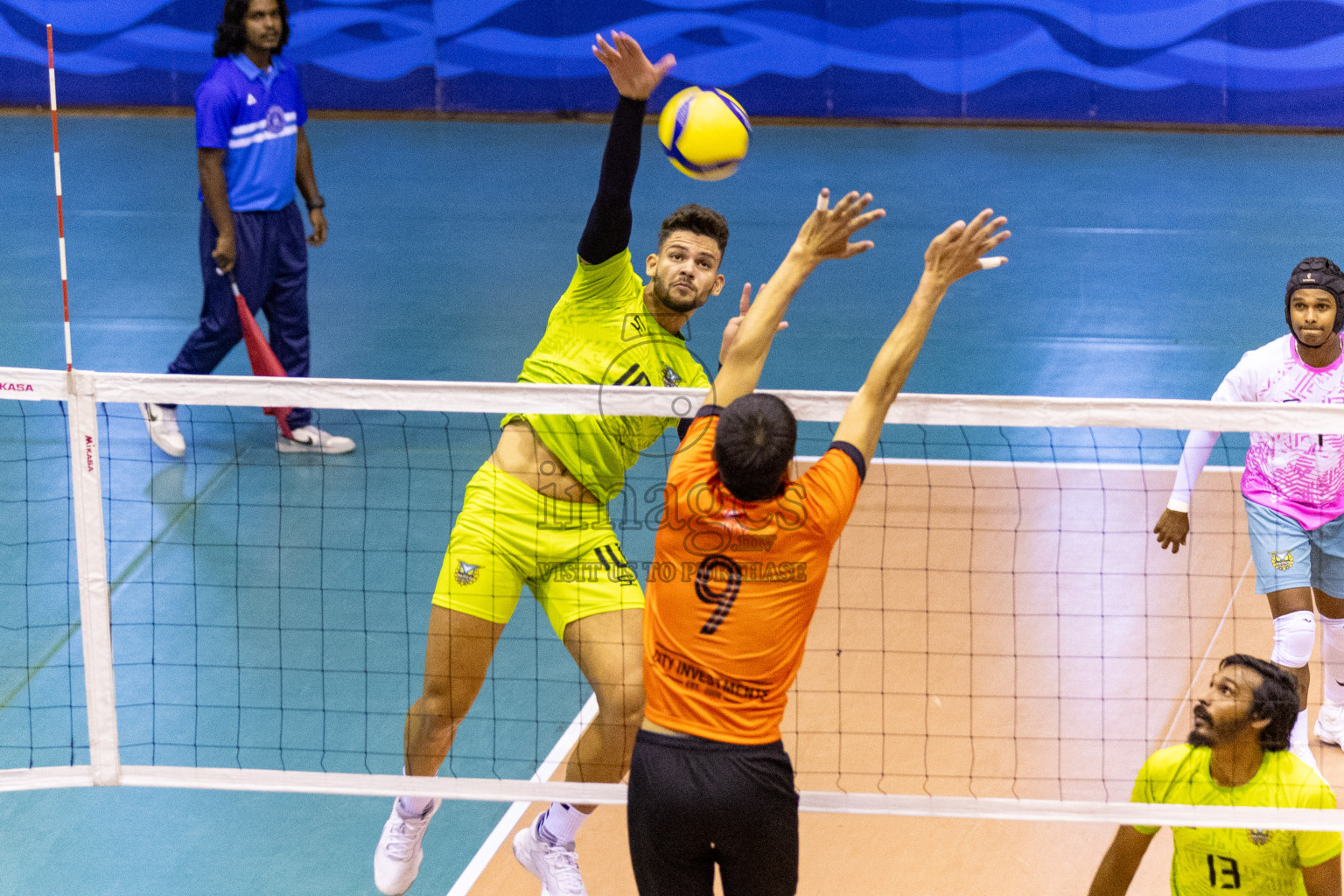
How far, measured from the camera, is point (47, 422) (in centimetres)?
928

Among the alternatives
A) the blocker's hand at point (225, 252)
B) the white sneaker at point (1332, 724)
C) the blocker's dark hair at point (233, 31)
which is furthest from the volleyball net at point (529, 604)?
the blocker's dark hair at point (233, 31)

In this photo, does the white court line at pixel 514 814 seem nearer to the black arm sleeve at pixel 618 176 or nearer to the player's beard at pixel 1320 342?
the black arm sleeve at pixel 618 176

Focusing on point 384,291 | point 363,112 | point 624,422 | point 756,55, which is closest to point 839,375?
point 384,291

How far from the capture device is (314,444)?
8.88m

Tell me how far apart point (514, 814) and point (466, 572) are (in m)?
1.31

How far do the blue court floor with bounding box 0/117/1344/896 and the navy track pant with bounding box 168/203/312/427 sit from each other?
0.72 m

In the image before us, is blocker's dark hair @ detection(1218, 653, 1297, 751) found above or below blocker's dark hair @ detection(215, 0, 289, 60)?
below

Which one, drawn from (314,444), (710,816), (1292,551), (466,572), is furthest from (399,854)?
(314,444)

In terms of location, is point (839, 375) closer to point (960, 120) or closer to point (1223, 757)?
point (1223, 757)

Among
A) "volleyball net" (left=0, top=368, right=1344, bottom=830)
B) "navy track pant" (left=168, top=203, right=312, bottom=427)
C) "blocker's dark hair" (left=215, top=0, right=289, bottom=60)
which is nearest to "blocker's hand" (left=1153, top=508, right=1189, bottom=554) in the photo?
"volleyball net" (left=0, top=368, right=1344, bottom=830)

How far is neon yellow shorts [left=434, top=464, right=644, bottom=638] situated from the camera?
4797mm

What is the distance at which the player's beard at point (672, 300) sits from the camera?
4.80m

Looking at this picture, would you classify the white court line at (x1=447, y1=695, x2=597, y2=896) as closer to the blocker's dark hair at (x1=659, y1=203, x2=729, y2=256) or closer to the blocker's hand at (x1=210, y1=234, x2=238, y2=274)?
the blocker's dark hair at (x1=659, y1=203, x2=729, y2=256)

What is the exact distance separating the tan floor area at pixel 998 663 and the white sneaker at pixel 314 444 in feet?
10.7
